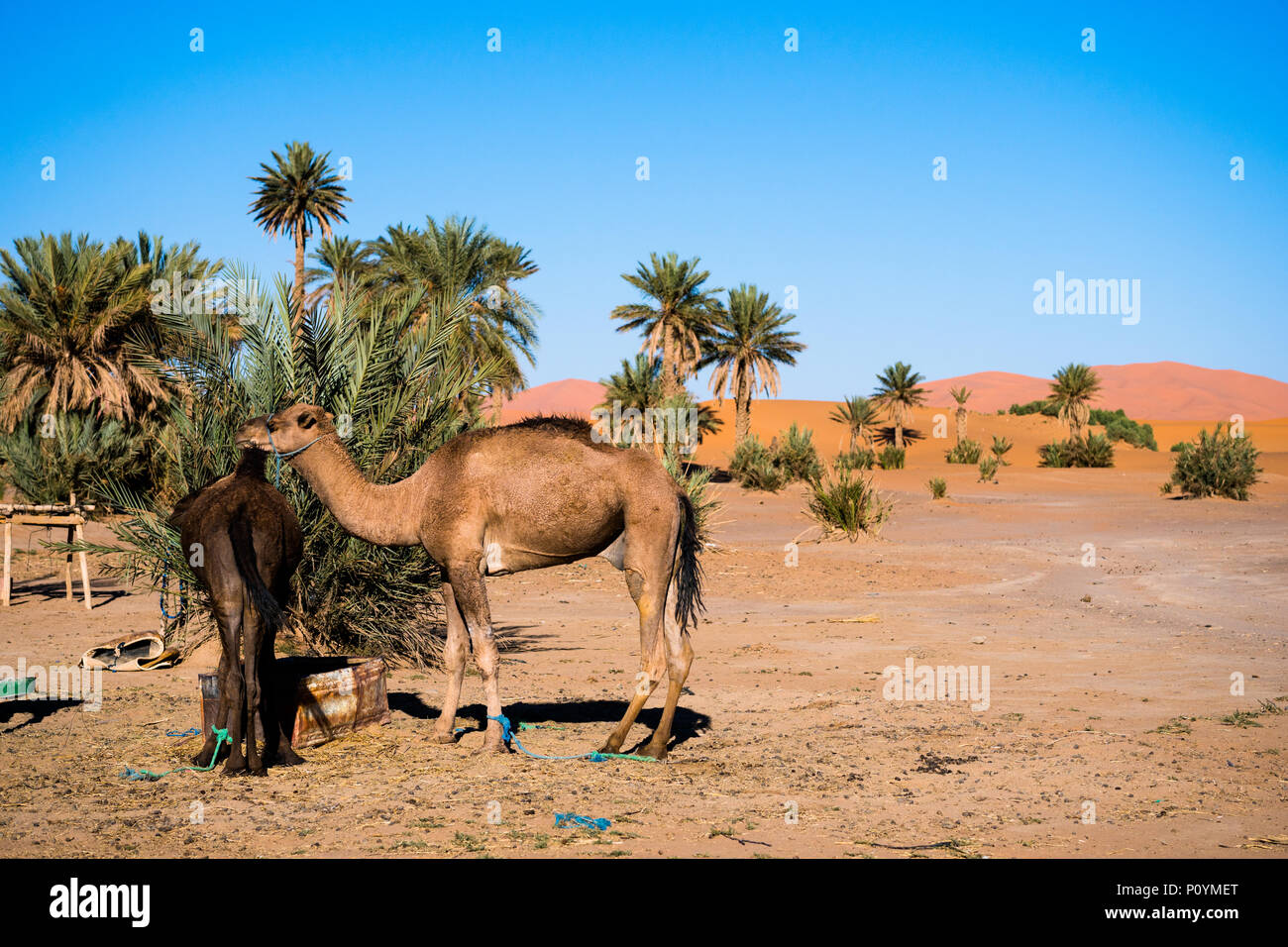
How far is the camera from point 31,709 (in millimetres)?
9258

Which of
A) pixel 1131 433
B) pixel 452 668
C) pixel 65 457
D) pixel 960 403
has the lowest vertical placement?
pixel 452 668

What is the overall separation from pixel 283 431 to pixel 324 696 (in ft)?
6.93

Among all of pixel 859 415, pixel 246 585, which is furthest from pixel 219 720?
pixel 859 415

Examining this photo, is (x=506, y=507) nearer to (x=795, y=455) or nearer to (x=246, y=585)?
(x=246, y=585)

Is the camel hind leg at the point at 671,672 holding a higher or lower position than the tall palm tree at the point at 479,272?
lower

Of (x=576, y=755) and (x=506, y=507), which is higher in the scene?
(x=506, y=507)

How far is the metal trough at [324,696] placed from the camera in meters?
7.80

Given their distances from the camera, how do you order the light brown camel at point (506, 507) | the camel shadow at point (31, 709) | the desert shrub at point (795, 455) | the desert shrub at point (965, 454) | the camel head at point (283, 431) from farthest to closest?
the desert shrub at point (965, 454) → the desert shrub at point (795, 455) → the camel shadow at point (31, 709) → the light brown camel at point (506, 507) → the camel head at point (283, 431)

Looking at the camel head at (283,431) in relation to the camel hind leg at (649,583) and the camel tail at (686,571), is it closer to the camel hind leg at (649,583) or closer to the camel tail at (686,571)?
the camel hind leg at (649,583)

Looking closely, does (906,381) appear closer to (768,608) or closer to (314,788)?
(768,608)

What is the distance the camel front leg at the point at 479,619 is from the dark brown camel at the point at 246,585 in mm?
1222

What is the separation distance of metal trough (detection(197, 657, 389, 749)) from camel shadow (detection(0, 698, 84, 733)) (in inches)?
84.5

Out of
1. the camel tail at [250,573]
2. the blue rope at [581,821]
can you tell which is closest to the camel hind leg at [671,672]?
Answer: the blue rope at [581,821]
